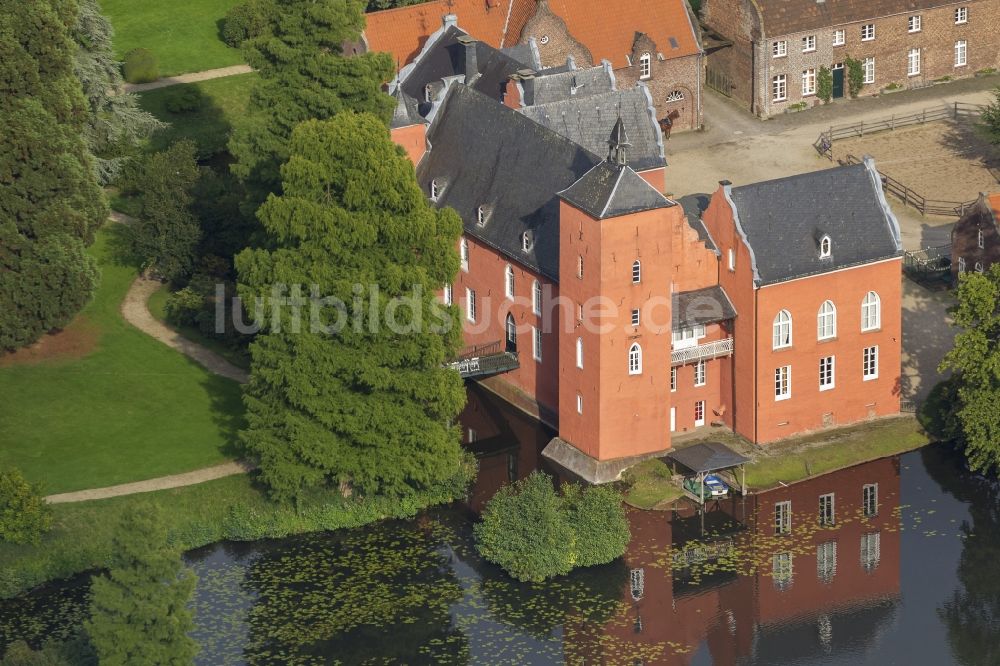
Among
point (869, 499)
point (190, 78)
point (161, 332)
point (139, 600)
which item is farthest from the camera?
point (190, 78)

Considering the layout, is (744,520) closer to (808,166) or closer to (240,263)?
(240,263)

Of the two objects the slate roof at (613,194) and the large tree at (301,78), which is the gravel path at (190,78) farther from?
the slate roof at (613,194)

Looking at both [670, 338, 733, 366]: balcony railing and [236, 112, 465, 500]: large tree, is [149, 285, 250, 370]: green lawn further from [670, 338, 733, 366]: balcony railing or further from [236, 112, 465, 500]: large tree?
[670, 338, 733, 366]: balcony railing

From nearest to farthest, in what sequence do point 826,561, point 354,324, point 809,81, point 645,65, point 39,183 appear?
point 826,561, point 354,324, point 39,183, point 645,65, point 809,81

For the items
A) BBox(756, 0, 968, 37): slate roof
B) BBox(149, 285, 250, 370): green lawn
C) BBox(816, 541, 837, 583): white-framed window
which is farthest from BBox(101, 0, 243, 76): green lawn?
BBox(816, 541, 837, 583): white-framed window

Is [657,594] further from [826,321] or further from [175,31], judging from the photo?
[175,31]


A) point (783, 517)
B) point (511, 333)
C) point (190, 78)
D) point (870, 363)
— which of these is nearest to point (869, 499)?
point (783, 517)

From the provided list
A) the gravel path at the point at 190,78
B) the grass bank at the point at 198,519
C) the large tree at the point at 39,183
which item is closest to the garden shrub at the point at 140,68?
the gravel path at the point at 190,78

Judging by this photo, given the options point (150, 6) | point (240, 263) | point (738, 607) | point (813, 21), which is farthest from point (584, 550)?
point (150, 6)
